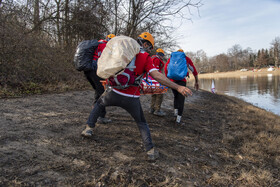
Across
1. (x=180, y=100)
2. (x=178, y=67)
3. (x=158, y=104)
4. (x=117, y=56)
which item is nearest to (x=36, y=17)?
(x=158, y=104)

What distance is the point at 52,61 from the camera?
→ 9406 mm

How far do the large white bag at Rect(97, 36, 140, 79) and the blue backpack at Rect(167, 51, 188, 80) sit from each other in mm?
2618

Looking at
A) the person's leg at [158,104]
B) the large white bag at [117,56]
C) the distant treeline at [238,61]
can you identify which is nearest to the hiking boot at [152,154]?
the large white bag at [117,56]

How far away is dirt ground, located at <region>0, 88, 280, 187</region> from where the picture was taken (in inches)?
97.2

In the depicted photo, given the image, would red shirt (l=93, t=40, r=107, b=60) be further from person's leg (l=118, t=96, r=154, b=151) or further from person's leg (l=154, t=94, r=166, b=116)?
person's leg (l=154, t=94, r=166, b=116)

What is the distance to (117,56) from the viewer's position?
2.54m

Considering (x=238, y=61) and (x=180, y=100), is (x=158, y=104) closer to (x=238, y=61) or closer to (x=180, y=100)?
(x=180, y=100)

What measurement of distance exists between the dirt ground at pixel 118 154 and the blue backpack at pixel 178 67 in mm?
1419

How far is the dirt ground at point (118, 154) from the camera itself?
247cm

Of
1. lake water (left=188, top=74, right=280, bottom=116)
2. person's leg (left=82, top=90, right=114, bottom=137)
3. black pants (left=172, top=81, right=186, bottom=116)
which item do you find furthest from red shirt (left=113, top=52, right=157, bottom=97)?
lake water (left=188, top=74, right=280, bottom=116)

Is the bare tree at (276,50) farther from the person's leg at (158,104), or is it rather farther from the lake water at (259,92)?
the person's leg at (158,104)

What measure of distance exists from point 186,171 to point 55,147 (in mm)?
2201

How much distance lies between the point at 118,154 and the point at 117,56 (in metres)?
1.67

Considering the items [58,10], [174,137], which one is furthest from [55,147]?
[58,10]
